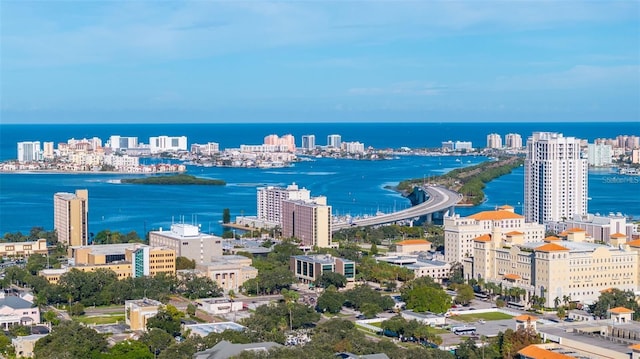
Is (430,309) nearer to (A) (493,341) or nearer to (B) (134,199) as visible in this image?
(A) (493,341)

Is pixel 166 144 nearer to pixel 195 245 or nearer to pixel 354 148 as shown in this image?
pixel 354 148

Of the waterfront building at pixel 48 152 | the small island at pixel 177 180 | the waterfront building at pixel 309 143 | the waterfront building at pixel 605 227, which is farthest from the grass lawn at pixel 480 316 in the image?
the waterfront building at pixel 309 143

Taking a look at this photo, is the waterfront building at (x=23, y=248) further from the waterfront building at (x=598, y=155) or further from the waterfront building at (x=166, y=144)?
the waterfront building at (x=166, y=144)

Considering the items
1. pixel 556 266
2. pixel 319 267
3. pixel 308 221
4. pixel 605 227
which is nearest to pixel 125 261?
pixel 319 267

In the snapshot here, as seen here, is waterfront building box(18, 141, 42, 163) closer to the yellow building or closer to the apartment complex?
the yellow building

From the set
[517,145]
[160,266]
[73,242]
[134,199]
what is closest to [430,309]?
[160,266]

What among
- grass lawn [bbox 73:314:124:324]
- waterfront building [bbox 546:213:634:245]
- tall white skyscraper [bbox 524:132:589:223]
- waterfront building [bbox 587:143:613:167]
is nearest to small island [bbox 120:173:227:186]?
tall white skyscraper [bbox 524:132:589:223]
